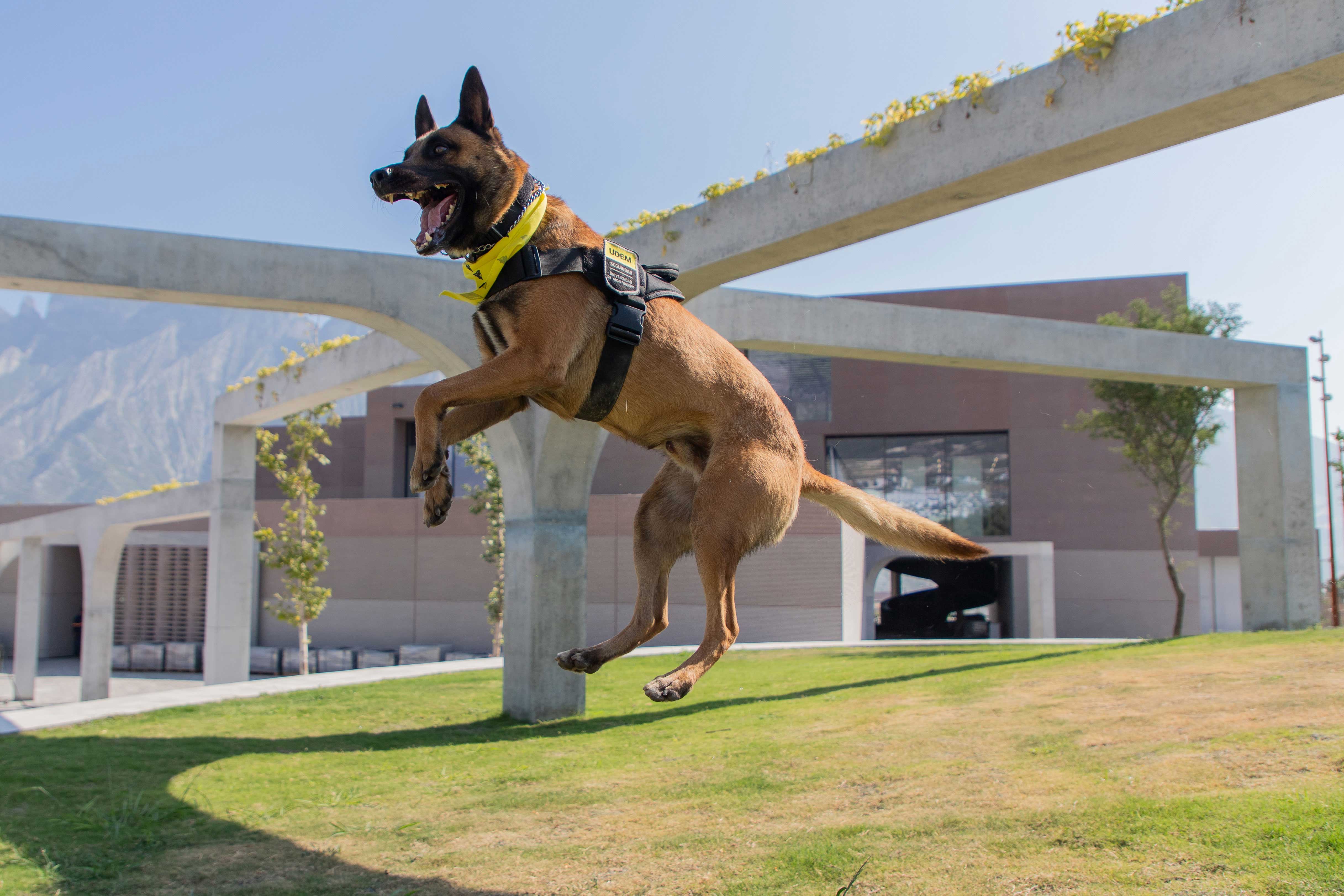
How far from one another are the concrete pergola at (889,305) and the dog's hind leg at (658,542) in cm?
481

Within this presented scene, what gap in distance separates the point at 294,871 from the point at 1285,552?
57.3 ft

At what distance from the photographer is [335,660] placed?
31.1 metres

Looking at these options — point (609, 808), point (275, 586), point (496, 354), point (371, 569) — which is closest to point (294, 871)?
point (609, 808)

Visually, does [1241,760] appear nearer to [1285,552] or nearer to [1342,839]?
[1342,839]

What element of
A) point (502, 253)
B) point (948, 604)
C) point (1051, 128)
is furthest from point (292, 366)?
point (948, 604)

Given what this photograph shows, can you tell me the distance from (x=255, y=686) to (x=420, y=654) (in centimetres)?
1293

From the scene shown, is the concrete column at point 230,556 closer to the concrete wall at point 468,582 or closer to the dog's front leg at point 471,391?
the concrete wall at point 468,582

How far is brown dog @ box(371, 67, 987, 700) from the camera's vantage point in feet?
8.27

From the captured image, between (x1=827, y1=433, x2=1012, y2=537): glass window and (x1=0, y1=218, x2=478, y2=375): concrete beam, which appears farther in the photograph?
(x1=827, y1=433, x2=1012, y2=537): glass window

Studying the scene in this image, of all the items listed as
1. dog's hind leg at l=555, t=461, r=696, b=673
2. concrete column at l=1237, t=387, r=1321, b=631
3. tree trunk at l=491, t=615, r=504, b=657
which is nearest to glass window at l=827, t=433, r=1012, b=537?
tree trunk at l=491, t=615, r=504, b=657

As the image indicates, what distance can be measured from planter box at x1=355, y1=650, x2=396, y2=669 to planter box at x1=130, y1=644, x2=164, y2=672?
791 cm

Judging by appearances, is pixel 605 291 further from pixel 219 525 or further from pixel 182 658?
pixel 182 658

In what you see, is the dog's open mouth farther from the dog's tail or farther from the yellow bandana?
the dog's tail

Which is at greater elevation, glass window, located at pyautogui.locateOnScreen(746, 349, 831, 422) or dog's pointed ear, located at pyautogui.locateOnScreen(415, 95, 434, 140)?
glass window, located at pyautogui.locateOnScreen(746, 349, 831, 422)
